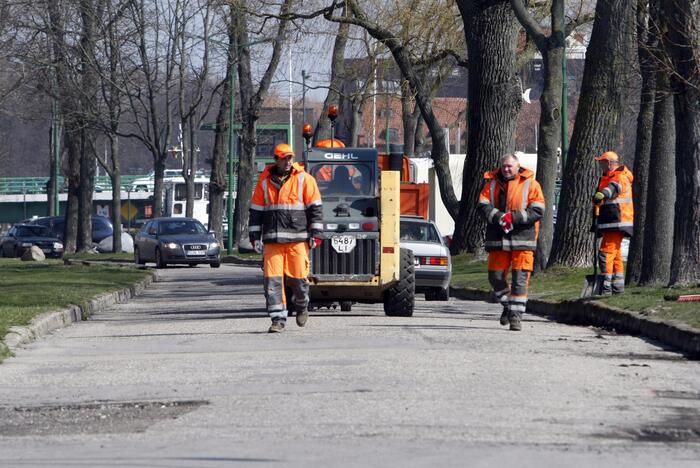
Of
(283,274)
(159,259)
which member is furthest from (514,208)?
(159,259)

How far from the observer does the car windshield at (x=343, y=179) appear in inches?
734

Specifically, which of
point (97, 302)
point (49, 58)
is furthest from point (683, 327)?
point (49, 58)

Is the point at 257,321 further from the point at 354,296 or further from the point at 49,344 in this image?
the point at 49,344

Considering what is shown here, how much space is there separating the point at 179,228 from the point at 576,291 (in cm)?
2263

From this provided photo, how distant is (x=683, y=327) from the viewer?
13312 millimetres

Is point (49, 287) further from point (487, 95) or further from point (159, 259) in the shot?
point (159, 259)

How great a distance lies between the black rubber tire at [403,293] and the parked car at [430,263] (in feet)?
14.2

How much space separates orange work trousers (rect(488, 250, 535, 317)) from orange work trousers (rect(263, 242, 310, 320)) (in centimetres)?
208

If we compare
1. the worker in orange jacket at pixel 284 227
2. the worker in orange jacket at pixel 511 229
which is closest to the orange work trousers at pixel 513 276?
the worker in orange jacket at pixel 511 229

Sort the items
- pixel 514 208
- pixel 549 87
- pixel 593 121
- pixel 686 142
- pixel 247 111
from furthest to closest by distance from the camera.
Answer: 1. pixel 247 111
2. pixel 549 87
3. pixel 593 121
4. pixel 686 142
5. pixel 514 208

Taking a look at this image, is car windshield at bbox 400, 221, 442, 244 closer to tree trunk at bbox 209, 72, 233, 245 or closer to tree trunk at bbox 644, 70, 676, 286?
tree trunk at bbox 644, 70, 676, 286

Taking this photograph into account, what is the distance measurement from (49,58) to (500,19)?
18.1 meters

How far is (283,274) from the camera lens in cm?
1523

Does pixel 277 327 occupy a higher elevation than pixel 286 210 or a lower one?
lower
